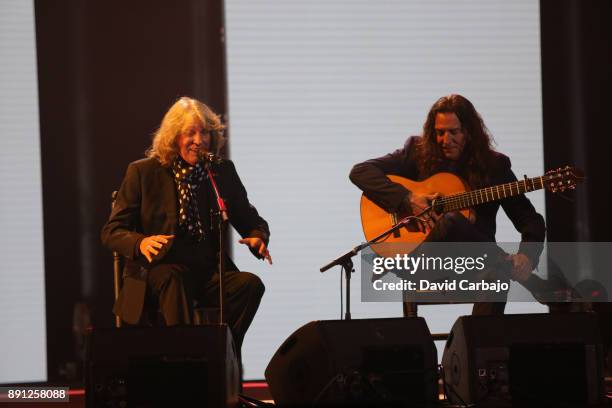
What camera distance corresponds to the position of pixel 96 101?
14.4ft

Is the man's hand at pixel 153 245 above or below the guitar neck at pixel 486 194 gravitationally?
below

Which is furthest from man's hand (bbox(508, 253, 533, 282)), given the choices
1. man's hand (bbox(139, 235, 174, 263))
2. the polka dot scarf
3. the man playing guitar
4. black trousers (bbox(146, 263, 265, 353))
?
man's hand (bbox(139, 235, 174, 263))

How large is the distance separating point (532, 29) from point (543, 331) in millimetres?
2187

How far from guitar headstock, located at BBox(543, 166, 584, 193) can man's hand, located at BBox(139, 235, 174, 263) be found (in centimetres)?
170

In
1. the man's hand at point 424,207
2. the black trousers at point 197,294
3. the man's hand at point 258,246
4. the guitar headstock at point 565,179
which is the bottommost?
the black trousers at point 197,294

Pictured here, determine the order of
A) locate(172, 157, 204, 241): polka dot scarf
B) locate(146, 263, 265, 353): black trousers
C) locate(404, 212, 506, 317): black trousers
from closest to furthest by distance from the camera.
→ locate(146, 263, 265, 353): black trousers, locate(172, 157, 204, 241): polka dot scarf, locate(404, 212, 506, 317): black trousers

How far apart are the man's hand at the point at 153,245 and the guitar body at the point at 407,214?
1103mm

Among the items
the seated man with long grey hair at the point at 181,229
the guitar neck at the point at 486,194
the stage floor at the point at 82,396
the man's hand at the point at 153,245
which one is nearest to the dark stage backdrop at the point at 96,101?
the stage floor at the point at 82,396

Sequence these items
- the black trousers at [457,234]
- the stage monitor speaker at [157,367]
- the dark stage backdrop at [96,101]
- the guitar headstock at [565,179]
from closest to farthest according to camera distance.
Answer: the stage monitor speaker at [157,367] < the guitar headstock at [565,179] < the black trousers at [457,234] < the dark stage backdrop at [96,101]

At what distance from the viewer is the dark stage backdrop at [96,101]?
4.37 metres

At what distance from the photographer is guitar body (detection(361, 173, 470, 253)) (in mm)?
3926

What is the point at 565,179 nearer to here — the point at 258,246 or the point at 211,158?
the point at 258,246

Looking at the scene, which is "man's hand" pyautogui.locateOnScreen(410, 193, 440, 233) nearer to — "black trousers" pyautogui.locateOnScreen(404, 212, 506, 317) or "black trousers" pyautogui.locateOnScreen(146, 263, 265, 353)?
"black trousers" pyautogui.locateOnScreen(404, 212, 506, 317)

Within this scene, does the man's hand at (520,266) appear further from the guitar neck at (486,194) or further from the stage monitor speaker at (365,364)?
the stage monitor speaker at (365,364)
